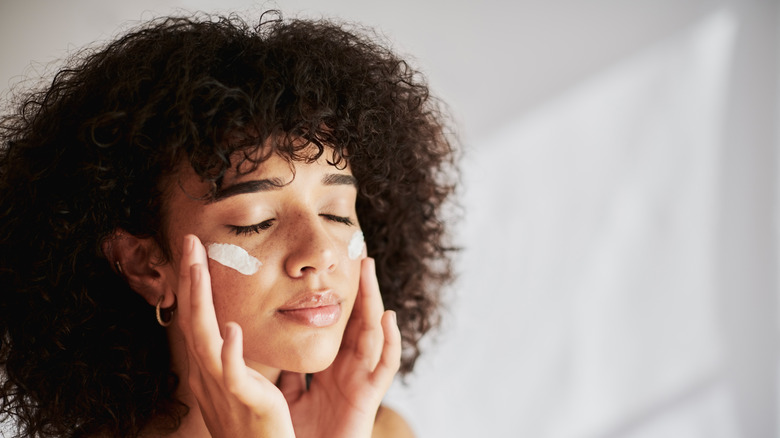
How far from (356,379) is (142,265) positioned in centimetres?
51

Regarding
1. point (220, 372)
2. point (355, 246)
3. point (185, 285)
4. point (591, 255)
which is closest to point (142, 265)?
point (185, 285)

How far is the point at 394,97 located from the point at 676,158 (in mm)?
1111

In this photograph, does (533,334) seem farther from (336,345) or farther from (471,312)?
(336,345)

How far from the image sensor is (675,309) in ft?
6.63

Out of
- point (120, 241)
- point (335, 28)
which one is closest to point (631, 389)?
point (335, 28)

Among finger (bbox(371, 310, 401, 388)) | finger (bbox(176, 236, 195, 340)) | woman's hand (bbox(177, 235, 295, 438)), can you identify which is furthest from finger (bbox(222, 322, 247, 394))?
finger (bbox(371, 310, 401, 388))

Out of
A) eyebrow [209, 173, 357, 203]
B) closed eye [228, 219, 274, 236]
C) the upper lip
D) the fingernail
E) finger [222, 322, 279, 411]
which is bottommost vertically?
finger [222, 322, 279, 411]

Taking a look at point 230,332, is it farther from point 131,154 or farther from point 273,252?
point 131,154

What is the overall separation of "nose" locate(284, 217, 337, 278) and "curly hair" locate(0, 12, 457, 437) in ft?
0.44

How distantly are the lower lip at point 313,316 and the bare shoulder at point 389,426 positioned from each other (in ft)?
1.84

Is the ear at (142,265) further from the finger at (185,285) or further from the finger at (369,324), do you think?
the finger at (369,324)

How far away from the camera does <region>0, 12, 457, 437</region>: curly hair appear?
3.69 ft

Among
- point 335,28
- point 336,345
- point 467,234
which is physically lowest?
point 336,345

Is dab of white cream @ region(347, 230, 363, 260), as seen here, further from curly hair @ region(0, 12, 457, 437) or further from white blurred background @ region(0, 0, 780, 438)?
white blurred background @ region(0, 0, 780, 438)
